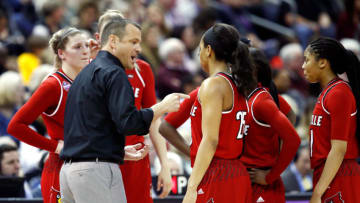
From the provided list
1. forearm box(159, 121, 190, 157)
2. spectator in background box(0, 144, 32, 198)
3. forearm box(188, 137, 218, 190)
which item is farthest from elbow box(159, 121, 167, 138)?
spectator in background box(0, 144, 32, 198)

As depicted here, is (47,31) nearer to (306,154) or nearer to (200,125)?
(306,154)

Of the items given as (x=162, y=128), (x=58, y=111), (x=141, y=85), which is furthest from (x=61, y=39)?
(x=162, y=128)

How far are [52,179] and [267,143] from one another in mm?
1658

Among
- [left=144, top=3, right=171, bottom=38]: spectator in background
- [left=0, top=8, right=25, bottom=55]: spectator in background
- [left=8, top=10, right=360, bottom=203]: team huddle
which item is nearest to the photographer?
[left=8, top=10, right=360, bottom=203]: team huddle

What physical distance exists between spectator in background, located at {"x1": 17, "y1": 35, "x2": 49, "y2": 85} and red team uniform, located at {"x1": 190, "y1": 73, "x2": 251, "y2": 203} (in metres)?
5.42

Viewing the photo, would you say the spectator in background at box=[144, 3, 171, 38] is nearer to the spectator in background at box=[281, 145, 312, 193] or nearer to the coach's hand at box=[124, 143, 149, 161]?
the spectator in background at box=[281, 145, 312, 193]

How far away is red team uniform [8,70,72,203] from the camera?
4.90 meters

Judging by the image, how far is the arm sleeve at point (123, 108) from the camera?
404 centimetres

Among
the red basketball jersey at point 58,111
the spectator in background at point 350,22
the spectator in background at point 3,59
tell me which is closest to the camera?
the red basketball jersey at point 58,111

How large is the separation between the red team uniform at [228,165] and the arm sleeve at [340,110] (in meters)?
0.75

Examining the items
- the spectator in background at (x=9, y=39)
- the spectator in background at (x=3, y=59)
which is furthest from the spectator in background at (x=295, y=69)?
the spectator in background at (x=3, y=59)

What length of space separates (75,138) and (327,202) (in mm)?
2015

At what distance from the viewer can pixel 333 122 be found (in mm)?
4871

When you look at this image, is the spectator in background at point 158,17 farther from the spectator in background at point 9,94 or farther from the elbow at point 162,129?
the elbow at point 162,129
